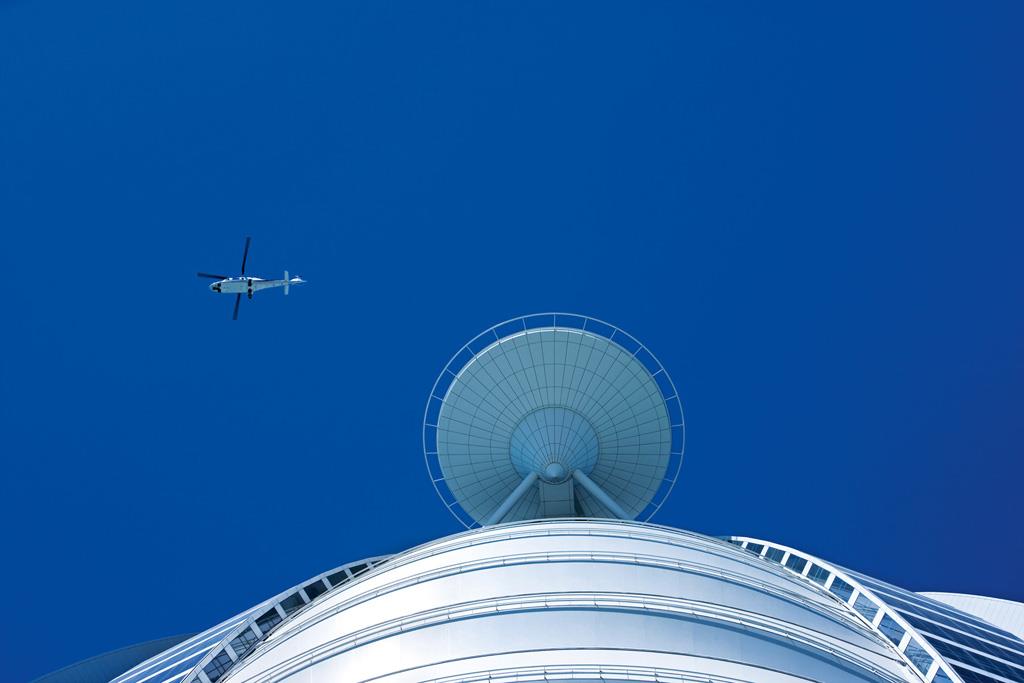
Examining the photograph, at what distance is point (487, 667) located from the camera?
21266mm

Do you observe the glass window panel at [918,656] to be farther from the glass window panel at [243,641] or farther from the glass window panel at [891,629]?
the glass window panel at [243,641]

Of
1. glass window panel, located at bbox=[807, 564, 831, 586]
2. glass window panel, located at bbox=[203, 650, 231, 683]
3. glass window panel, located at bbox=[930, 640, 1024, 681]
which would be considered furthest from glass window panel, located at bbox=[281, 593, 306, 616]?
glass window panel, located at bbox=[930, 640, 1024, 681]

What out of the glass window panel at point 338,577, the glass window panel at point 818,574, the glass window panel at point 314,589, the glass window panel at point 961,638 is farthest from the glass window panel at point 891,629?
the glass window panel at point 338,577

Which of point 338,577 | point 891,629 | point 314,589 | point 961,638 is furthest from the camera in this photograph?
point 338,577

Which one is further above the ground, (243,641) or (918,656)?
(243,641)

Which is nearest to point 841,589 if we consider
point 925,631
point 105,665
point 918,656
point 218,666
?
point 925,631

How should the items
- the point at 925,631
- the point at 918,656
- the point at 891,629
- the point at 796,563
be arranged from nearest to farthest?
the point at 918,656
the point at 925,631
the point at 891,629
the point at 796,563

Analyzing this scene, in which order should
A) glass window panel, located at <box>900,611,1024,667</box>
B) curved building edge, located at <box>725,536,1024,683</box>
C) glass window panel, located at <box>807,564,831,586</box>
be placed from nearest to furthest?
curved building edge, located at <box>725,536,1024,683</box>
glass window panel, located at <box>900,611,1024,667</box>
glass window panel, located at <box>807,564,831,586</box>

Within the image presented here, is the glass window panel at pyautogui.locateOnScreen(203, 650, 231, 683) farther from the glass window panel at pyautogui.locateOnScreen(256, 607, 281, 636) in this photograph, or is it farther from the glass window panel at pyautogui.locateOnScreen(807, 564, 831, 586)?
the glass window panel at pyautogui.locateOnScreen(807, 564, 831, 586)

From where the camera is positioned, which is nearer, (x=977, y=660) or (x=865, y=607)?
(x=977, y=660)

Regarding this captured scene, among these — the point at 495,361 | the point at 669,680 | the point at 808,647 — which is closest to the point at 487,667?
the point at 669,680

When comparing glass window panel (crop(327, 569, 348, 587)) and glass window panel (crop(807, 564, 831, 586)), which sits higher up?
glass window panel (crop(327, 569, 348, 587))

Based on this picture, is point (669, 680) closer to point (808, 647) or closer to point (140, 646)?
point (808, 647)

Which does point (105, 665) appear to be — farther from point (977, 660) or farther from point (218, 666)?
point (977, 660)
